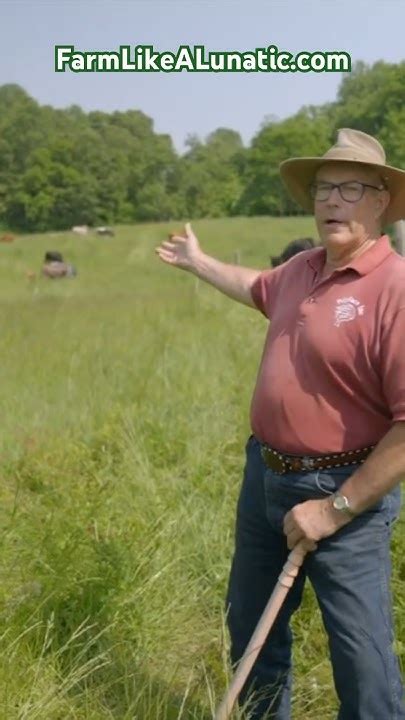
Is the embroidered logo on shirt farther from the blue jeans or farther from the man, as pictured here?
the blue jeans

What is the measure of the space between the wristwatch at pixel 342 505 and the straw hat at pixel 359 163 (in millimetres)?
828

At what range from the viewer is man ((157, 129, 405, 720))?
2561 millimetres

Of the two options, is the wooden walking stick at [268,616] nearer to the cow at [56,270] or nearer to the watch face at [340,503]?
the watch face at [340,503]

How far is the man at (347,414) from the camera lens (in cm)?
256

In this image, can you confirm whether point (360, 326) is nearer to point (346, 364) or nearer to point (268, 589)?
point (346, 364)

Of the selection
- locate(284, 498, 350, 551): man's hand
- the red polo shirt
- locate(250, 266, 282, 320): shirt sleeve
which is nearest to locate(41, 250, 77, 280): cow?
locate(250, 266, 282, 320): shirt sleeve

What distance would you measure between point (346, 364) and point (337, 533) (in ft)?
1.55

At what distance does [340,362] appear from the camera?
8.55 feet

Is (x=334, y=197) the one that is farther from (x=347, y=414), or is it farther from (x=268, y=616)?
(x=268, y=616)

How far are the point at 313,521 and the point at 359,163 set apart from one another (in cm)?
99

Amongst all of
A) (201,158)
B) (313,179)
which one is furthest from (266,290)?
(201,158)

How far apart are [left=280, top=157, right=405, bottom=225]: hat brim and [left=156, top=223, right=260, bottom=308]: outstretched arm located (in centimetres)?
33

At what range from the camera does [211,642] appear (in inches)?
152

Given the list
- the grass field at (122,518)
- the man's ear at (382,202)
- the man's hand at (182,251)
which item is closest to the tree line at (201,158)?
the grass field at (122,518)
